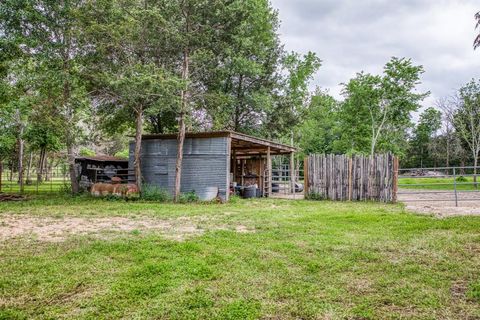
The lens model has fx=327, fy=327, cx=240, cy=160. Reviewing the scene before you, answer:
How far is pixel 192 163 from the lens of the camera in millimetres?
13391

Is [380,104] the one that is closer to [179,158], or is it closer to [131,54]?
[179,158]

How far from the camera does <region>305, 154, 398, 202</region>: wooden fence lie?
11.9m

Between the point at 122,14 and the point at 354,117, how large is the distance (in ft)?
65.6

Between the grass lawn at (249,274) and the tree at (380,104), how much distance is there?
19863 mm

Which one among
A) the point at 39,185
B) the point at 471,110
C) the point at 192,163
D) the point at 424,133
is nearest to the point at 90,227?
the point at 192,163

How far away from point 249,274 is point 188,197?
9.09 metres

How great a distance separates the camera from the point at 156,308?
295 centimetres

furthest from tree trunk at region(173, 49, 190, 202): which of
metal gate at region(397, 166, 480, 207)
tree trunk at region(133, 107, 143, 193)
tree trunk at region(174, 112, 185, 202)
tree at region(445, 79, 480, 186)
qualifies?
tree at region(445, 79, 480, 186)

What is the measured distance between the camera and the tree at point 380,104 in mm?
23688

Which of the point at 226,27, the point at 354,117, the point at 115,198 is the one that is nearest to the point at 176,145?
the point at 115,198

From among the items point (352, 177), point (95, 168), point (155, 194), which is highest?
point (95, 168)

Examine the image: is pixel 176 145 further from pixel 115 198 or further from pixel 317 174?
pixel 317 174

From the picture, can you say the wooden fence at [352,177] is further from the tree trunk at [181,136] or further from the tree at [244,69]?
the tree trunk at [181,136]

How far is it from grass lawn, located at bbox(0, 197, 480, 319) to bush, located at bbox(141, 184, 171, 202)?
6305 millimetres
